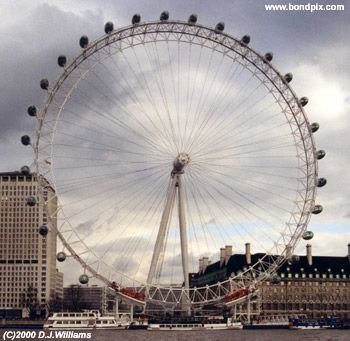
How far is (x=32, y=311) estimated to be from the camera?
196750 mm

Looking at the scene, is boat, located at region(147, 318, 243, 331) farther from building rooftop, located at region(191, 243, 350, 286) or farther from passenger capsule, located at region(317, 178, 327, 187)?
building rooftop, located at region(191, 243, 350, 286)

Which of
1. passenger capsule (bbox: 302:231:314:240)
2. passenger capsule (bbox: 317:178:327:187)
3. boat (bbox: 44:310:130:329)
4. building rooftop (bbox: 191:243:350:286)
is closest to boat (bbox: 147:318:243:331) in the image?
boat (bbox: 44:310:130:329)

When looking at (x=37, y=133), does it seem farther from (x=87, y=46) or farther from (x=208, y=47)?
(x=208, y=47)

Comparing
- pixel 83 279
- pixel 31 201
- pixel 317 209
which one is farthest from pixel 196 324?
pixel 31 201

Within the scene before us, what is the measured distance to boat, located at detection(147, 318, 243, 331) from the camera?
91000 millimetres

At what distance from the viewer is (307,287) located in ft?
486

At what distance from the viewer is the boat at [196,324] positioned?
91.0 m

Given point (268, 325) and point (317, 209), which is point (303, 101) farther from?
point (268, 325)

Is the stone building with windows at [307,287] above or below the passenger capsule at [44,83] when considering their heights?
below

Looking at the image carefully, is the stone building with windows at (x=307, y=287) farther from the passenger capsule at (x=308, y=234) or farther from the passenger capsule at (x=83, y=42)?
the passenger capsule at (x=83, y=42)

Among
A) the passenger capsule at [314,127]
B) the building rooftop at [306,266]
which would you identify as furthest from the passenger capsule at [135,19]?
the building rooftop at [306,266]

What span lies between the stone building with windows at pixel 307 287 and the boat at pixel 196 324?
1755 inches

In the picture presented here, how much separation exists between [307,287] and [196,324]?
59.5 metres

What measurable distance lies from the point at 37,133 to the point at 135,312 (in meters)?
37.4
